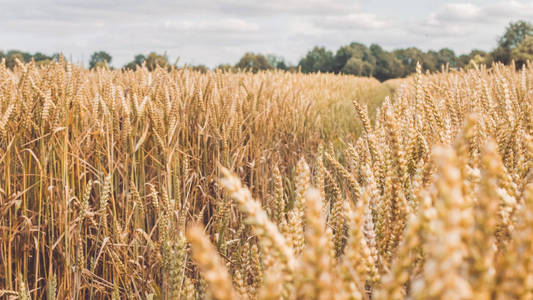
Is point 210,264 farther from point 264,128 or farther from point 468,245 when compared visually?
point 264,128

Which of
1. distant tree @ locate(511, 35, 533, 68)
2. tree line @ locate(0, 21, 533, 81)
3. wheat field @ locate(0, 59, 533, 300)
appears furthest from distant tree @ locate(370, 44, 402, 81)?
wheat field @ locate(0, 59, 533, 300)

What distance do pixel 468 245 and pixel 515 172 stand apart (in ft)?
2.74

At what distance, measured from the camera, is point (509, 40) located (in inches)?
1700

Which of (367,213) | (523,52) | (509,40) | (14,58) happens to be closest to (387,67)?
(509,40)

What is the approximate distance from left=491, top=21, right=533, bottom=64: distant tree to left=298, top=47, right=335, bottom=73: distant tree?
30.4 m

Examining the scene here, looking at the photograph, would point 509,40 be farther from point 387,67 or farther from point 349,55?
point 349,55

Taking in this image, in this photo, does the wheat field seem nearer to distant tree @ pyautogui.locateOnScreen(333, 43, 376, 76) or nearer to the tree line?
the tree line

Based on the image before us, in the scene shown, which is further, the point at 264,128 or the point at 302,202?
the point at 264,128

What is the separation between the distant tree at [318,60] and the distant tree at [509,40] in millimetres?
30411

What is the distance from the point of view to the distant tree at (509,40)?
34.8 metres

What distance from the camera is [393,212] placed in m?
0.90

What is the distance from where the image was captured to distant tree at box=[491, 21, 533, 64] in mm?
34841

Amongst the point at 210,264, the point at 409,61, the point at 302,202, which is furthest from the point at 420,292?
the point at 409,61

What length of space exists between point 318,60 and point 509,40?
3983cm
